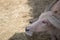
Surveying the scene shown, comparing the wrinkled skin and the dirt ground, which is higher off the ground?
the wrinkled skin

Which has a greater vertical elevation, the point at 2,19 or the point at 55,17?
the point at 55,17

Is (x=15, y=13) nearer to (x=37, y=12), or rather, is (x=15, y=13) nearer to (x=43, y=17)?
(x=37, y=12)

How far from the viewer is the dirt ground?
1409 mm

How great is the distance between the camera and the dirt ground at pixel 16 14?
1.41 meters

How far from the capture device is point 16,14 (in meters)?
1.60

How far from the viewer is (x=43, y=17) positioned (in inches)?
47.0

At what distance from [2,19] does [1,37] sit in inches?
9.6

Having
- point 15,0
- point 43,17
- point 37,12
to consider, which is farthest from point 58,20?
point 15,0

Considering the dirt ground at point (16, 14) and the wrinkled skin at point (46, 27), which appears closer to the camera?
the wrinkled skin at point (46, 27)

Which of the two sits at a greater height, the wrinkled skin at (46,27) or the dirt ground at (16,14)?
the wrinkled skin at (46,27)

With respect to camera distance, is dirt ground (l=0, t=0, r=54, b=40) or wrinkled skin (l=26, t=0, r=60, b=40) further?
dirt ground (l=0, t=0, r=54, b=40)

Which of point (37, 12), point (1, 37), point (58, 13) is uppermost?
point (58, 13)

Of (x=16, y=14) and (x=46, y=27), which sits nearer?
(x=46, y=27)

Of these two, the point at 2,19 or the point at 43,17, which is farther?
the point at 2,19
